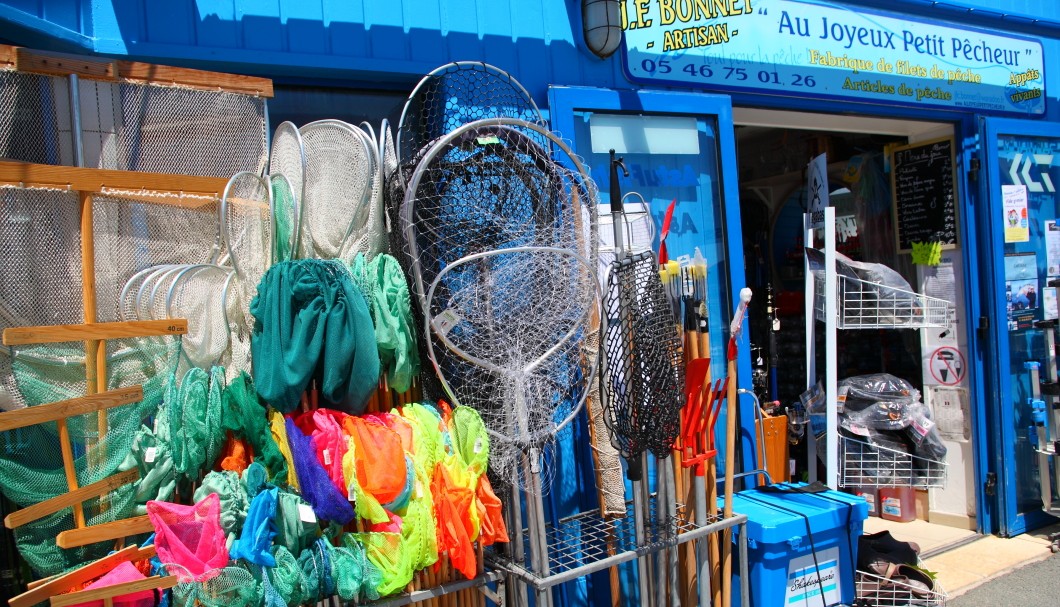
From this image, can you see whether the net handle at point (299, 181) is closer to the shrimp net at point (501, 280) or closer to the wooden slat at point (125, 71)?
the wooden slat at point (125, 71)

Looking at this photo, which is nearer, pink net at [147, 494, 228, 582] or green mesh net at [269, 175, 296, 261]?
pink net at [147, 494, 228, 582]

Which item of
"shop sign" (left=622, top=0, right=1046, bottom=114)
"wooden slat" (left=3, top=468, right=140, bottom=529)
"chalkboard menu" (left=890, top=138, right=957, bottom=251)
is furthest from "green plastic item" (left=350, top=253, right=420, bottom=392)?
"chalkboard menu" (left=890, top=138, right=957, bottom=251)

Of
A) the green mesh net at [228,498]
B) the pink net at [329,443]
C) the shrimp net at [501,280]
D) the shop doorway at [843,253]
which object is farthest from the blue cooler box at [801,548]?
the green mesh net at [228,498]

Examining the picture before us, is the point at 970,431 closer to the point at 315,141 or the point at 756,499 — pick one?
the point at 756,499

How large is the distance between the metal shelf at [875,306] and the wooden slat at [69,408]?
11.2 feet

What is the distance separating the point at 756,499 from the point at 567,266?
1.79 meters

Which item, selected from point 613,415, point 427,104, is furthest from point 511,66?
point 613,415

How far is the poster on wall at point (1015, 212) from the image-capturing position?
5.43m

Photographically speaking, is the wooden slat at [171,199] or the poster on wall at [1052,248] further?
the poster on wall at [1052,248]

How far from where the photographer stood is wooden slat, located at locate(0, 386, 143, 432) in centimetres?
231

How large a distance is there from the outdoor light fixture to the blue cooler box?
7.70 feet

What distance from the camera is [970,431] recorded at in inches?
213

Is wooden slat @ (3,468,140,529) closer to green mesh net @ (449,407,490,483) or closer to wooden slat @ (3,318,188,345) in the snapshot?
wooden slat @ (3,318,188,345)

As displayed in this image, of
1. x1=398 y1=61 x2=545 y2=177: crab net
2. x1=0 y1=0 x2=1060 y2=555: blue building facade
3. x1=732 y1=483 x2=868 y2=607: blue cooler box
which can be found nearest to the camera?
x1=0 y1=0 x2=1060 y2=555: blue building facade
